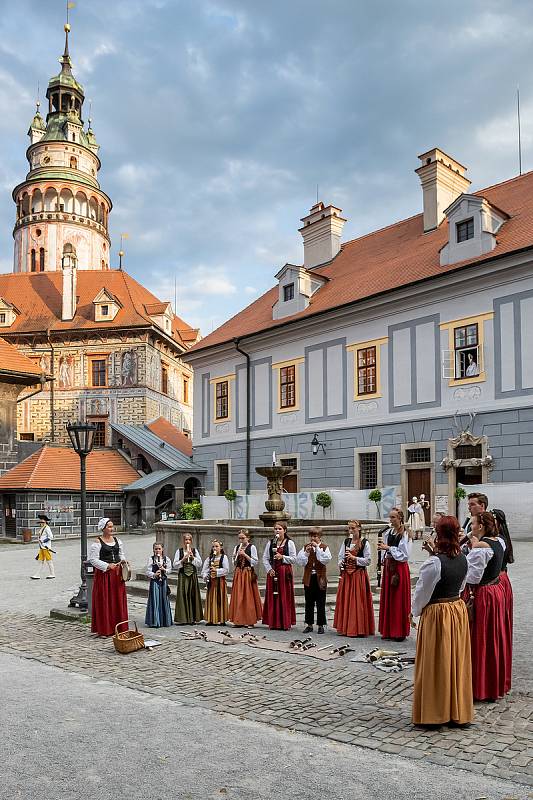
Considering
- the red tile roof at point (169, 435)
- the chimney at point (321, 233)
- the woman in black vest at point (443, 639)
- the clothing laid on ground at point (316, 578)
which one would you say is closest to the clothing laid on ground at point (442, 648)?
the woman in black vest at point (443, 639)

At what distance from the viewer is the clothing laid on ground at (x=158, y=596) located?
37.1 ft

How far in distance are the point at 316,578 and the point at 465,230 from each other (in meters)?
15.9

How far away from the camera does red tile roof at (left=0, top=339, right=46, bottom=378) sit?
32.9 m

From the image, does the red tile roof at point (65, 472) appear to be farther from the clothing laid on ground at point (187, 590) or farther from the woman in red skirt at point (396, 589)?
the woman in red skirt at point (396, 589)

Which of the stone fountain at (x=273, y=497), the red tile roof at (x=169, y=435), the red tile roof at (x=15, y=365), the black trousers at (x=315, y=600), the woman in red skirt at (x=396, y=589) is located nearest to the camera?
the woman in red skirt at (x=396, y=589)

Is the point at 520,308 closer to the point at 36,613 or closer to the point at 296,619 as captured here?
the point at 296,619

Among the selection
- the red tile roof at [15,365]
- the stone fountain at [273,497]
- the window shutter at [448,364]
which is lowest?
the stone fountain at [273,497]

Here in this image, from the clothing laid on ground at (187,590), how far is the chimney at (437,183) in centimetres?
1957

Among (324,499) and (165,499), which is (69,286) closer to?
(165,499)

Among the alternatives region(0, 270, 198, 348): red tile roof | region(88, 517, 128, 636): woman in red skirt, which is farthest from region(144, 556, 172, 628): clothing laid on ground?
region(0, 270, 198, 348): red tile roof

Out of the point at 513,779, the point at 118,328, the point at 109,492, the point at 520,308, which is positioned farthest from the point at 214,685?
the point at 118,328

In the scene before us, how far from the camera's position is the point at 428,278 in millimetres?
23484

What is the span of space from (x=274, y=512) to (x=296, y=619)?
144 inches

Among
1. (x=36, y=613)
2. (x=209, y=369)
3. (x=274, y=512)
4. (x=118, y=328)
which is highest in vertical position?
(x=118, y=328)
